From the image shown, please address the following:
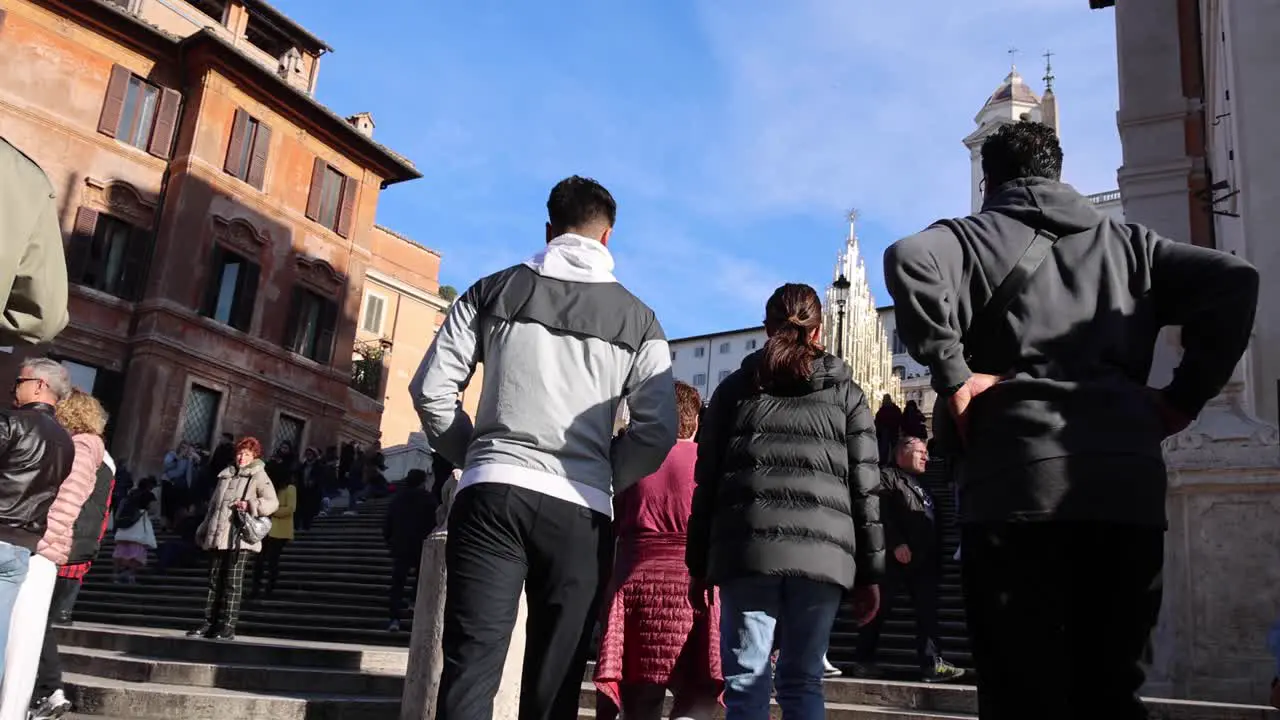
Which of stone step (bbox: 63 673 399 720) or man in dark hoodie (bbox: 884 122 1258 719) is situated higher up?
man in dark hoodie (bbox: 884 122 1258 719)

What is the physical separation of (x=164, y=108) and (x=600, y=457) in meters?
28.8

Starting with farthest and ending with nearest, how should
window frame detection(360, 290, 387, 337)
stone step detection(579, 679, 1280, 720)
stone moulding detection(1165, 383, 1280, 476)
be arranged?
window frame detection(360, 290, 387, 337), stone moulding detection(1165, 383, 1280, 476), stone step detection(579, 679, 1280, 720)

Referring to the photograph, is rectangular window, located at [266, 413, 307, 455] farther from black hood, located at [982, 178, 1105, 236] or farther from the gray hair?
black hood, located at [982, 178, 1105, 236]

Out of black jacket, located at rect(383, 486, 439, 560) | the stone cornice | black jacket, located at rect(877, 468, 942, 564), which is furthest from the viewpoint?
the stone cornice

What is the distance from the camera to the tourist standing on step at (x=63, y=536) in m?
5.24

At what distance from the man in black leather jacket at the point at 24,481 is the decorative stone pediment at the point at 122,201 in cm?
2481

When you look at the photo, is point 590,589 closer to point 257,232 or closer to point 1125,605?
point 1125,605

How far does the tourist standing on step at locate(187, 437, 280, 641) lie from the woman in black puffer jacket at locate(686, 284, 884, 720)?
6588 mm

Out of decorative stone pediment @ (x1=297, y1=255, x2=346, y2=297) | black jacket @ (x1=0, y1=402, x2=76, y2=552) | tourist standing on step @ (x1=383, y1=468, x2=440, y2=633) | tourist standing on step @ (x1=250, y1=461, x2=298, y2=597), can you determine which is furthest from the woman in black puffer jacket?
decorative stone pediment @ (x1=297, y1=255, x2=346, y2=297)

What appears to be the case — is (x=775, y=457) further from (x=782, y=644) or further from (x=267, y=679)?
(x=267, y=679)

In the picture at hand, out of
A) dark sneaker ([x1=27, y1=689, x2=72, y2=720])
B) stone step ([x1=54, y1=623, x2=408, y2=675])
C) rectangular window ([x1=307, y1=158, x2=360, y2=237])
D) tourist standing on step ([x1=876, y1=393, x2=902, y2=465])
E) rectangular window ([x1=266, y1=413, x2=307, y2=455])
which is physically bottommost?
dark sneaker ([x1=27, y1=689, x2=72, y2=720])

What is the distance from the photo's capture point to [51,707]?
6277 mm

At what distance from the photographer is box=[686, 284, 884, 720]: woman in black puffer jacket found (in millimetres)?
3900

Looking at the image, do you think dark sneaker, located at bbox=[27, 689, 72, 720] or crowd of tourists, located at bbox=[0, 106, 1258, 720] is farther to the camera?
dark sneaker, located at bbox=[27, 689, 72, 720]
